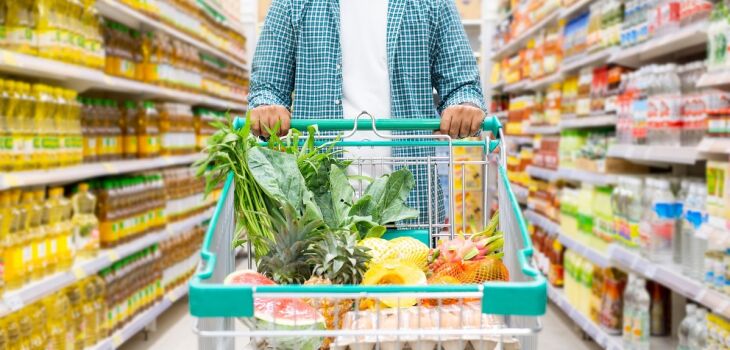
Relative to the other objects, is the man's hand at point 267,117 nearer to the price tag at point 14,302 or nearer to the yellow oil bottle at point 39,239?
the price tag at point 14,302

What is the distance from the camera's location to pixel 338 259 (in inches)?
52.5

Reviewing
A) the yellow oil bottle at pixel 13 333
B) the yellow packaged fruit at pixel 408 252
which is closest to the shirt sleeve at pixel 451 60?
the yellow packaged fruit at pixel 408 252

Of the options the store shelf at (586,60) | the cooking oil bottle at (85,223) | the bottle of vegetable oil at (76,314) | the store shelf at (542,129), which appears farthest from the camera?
the store shelf at (542,129)

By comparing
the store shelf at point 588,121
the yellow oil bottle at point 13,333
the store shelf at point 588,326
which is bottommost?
the store shelf at point 588,326

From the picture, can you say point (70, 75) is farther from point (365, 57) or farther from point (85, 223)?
point (365, 57)

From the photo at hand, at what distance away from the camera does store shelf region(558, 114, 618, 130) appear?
176 inches

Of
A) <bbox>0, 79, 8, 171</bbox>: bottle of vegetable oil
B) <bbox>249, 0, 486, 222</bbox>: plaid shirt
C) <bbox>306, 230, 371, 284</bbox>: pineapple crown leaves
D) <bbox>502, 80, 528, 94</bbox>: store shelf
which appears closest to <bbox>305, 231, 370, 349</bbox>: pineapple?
<bbox>306, 230, 371, 284</bbox>: pineapple crown leaves

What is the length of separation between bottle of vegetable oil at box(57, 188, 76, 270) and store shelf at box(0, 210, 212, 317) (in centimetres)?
4

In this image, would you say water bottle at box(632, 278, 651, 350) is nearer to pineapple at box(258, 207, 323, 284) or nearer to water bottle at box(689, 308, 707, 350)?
water bottle at box(689, 308, 707, 350)

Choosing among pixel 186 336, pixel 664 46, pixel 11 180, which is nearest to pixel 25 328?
pixel 11 180

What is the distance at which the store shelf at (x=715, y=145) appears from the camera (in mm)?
2836

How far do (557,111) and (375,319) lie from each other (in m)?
4.89

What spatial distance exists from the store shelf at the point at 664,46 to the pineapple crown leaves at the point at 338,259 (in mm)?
2320

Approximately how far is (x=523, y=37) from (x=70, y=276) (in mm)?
4581
